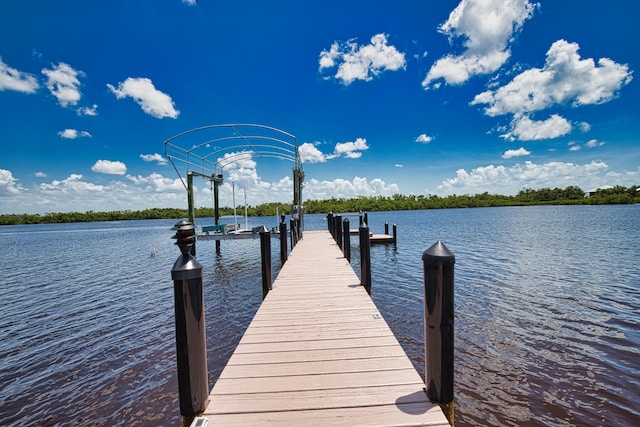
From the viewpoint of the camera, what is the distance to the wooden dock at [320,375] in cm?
215

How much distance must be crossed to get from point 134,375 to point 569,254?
16.9 meters

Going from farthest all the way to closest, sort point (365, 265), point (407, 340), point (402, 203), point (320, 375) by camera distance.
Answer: point (402, 203)
point (365, 265)
point (407, 340)
point (320, 375)

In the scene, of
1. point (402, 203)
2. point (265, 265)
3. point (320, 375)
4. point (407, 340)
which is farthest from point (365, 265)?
point (402, 203)

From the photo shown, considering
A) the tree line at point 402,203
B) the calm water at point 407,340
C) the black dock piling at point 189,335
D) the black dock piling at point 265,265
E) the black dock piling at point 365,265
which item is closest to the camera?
the black dock piling at point 189,335

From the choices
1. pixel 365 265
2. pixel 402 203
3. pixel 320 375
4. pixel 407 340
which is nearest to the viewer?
pixel 320 375

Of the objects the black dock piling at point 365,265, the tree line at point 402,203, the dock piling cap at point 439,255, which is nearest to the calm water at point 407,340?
the black dock piling at point 365,265

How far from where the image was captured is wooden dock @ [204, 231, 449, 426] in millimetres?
2152

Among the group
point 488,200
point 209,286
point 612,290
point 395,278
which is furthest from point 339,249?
point 488,200

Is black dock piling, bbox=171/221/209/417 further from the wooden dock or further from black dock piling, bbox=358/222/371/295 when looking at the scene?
black dock piling, bbox=358/222/371/295

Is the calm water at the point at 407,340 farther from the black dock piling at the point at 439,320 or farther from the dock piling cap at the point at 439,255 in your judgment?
the dock piling cap at the point at 439,255

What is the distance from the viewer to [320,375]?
2711mm

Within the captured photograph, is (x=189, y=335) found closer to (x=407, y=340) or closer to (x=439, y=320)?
(x=439, y=320)

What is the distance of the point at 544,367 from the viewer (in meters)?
4.74

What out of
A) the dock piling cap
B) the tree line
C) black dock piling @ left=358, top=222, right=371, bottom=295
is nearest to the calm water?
black dock piling @ left=358, top=222, right=371, bottom=295
